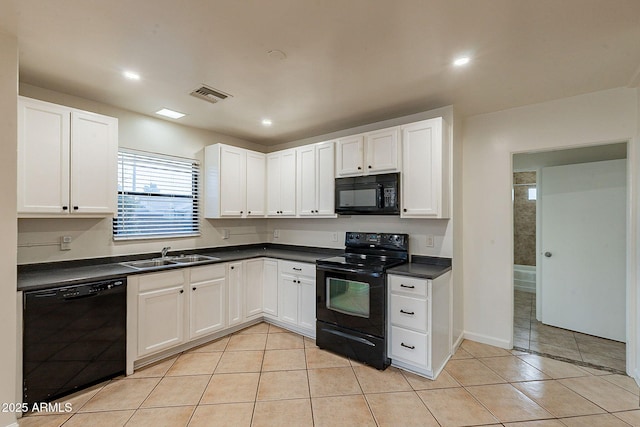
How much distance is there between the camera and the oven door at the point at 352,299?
9.12ft

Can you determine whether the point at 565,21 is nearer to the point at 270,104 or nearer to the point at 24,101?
the point at 270,104

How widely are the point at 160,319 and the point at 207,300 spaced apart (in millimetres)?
500

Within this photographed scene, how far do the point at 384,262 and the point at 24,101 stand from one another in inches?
131

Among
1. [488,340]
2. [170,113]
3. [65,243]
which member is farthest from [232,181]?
[488,340]

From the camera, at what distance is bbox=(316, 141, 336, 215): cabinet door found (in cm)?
363

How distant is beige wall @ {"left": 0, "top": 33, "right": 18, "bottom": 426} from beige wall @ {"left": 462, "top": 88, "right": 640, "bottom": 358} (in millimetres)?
3922

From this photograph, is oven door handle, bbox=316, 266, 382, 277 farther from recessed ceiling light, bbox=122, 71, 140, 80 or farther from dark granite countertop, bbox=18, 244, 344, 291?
recessed ceiling light, bbox=122, 71, 140, 80

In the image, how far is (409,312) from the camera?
267 centimetres

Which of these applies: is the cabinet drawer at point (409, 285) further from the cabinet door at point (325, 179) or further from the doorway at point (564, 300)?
the doorway at point (564, 300)

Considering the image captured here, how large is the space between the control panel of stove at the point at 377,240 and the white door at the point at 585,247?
2.07 meters

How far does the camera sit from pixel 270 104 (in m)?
3.07

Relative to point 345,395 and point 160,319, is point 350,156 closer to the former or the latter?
point 345,395

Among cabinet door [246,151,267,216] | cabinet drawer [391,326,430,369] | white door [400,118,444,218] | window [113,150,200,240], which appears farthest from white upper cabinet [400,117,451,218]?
window [113,150,200,240]

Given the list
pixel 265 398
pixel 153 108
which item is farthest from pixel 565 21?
pixel 153 108
